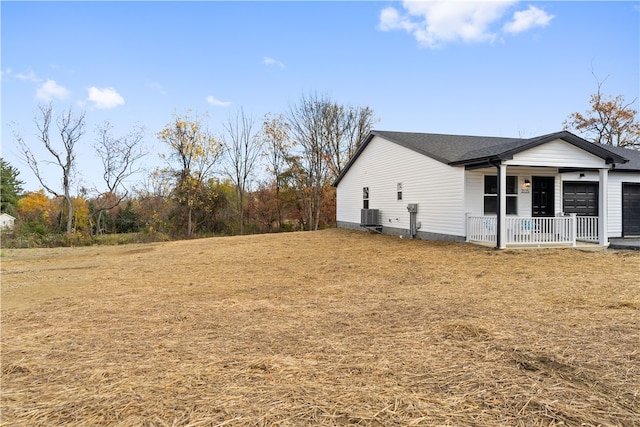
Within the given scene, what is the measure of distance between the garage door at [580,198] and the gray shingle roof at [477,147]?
3.77ft

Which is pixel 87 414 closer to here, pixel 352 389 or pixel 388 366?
pixel 352 389

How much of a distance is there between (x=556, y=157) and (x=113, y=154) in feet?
77.2

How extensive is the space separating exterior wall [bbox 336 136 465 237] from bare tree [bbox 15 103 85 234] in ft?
53.3

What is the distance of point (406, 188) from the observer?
47.3 ft

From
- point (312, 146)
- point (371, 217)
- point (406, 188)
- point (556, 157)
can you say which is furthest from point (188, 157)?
point (556, 157)

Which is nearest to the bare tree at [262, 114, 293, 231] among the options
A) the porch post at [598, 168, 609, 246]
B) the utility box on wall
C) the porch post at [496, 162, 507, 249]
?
the utility box on wall

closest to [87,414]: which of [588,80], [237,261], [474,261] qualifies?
[237,261]

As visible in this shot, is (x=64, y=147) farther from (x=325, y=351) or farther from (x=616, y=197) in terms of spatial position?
(x=616, y=197)

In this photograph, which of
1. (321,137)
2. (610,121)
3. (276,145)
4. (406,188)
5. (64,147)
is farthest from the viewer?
(610,121)

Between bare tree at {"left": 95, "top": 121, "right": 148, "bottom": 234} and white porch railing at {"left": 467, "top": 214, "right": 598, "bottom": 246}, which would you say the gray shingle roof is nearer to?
white porch railing at {"left": 467, "top": 214, "right": 598, "bottom": 246}

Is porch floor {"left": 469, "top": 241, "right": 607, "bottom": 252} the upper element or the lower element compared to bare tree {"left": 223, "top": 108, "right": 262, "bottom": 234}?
lower

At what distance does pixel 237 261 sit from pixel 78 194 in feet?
60.0

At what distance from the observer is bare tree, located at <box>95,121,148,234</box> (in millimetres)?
22953

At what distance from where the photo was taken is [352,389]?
252 centimetres
